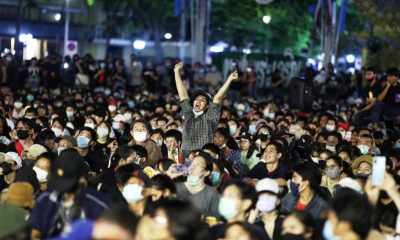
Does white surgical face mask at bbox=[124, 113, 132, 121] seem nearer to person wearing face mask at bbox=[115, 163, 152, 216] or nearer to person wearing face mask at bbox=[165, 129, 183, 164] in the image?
person wearing face mask at bbox=[165, 129, 183, 164]

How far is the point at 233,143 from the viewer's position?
1557cm

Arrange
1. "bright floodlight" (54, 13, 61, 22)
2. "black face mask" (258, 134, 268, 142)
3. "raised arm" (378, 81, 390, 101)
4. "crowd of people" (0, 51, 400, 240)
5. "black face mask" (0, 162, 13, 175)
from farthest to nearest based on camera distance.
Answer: "bright floodlight" (54, 13, 61, 22) → "raised arm" (378, 81, 390, 101) → "black face mask" (258, 134, 268, 142) → "black face mask" (0, 162, 13, 175) → "crowd of people" (0, 51, 400, 240)

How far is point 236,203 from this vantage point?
9398 millimetres

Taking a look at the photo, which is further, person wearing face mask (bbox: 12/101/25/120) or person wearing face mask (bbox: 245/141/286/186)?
person wearing face mask (bbox: 12/101/25/120)

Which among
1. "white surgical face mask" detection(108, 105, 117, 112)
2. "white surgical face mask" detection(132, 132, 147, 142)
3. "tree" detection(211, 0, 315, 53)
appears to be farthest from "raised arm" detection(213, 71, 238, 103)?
"tree" detection(211, 0, 315, 53)

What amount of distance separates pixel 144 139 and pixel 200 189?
14.0ft

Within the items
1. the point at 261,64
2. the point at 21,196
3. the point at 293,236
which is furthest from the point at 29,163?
the point at 261,64

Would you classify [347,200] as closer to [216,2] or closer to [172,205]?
[172,205]

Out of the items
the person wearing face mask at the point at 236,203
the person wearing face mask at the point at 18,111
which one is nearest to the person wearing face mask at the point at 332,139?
the person wearing face mask at the point at 18,111

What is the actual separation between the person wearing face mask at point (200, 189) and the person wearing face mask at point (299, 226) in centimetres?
178

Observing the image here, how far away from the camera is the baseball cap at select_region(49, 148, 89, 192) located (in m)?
8.90

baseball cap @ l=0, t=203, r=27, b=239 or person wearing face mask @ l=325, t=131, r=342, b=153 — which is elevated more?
person wearing face mask @ l=325, t=131, r=342, b=153

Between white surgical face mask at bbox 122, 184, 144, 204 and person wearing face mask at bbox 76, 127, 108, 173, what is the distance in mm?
4004

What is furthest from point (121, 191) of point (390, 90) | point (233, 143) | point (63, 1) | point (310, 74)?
point (63, 1)
